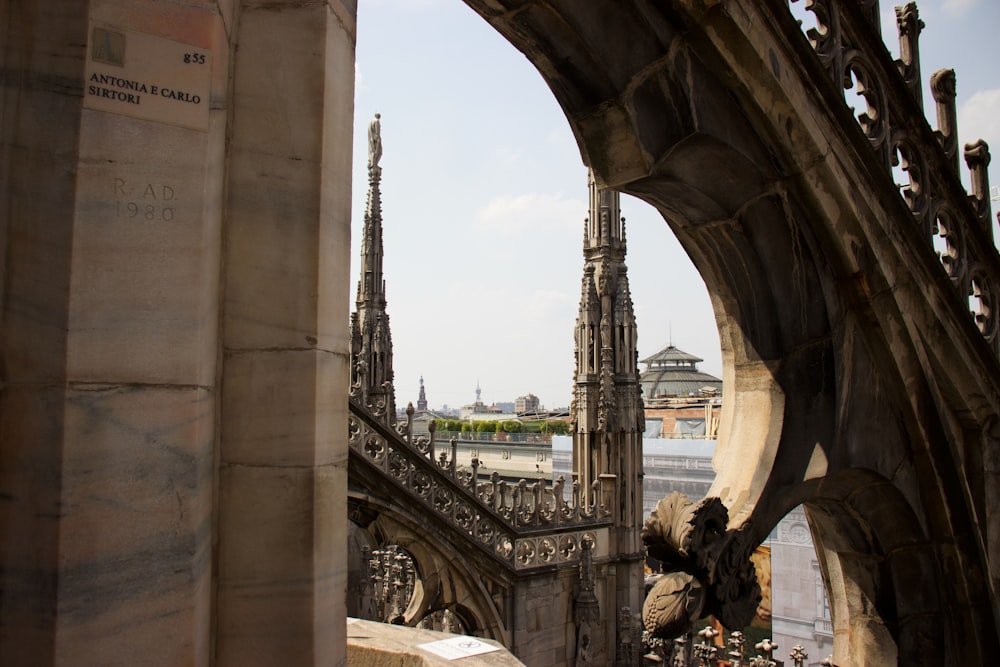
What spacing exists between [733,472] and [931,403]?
903mm

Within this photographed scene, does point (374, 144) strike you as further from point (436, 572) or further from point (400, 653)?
point (400, 653)

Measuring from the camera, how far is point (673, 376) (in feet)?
157

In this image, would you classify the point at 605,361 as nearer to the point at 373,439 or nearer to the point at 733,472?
the point at 373,439

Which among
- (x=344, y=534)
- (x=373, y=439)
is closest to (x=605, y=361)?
(x=373, y=439)

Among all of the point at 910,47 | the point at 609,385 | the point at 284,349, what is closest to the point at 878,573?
the point at 910,47

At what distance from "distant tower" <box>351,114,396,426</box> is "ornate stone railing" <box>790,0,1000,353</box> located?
1600 centimetres

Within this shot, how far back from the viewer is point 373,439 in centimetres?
1126

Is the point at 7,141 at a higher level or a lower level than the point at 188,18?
lower

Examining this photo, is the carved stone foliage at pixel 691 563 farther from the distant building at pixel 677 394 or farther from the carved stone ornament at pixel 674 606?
the distant building at pixel 677 394

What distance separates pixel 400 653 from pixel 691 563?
967 millimetres

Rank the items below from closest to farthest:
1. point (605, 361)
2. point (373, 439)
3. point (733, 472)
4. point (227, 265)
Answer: point (227, 265) → point (733, 472) → point (373, 439) → point (605, 361)

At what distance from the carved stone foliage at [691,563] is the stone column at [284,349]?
1384 mm

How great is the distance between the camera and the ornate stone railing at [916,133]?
9.73 ft

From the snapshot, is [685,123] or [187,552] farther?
[685,123]
